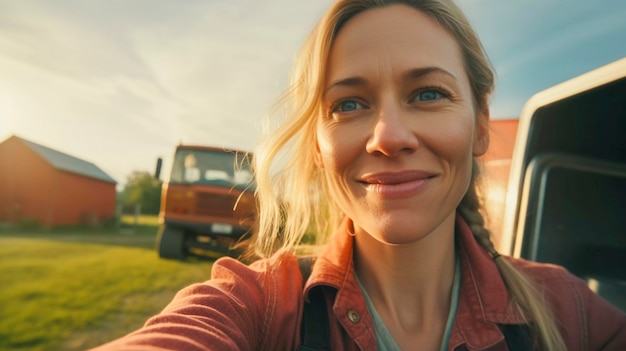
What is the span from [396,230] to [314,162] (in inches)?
20.1

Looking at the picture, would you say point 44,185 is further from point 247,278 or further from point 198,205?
point 247,278

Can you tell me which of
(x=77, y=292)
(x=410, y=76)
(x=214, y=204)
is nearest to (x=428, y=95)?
(x=410, y=76)

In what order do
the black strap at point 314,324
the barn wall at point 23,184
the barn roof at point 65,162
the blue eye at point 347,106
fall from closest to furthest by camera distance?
the black strap at point 314,324
the blue eye at point 347,106
the barn wall at point 23,184
the barn roof at point 65,162

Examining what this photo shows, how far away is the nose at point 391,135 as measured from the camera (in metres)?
1.11

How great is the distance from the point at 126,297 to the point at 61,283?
1880mm

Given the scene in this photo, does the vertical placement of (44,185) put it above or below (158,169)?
below

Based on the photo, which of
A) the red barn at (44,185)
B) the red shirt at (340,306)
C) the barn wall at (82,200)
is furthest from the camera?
the barn wall at (82,200)

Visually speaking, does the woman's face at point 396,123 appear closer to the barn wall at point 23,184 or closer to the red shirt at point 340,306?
the red shirt at point 340,306

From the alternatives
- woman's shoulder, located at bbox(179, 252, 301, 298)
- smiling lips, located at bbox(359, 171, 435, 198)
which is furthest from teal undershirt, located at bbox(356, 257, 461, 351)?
smiling lips, located at bbox(359, 171, 435, 198)

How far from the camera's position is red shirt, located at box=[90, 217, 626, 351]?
1.05 meters

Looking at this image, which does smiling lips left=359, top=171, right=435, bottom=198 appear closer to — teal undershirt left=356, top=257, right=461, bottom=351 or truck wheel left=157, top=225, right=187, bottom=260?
teal undershirt left=356, top=257, right=461, bottom=351

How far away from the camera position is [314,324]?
3.96 ft

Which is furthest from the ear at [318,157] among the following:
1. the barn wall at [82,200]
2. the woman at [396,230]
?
the barn wall at [82,200]

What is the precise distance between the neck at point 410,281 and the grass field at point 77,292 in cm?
339
